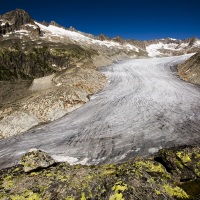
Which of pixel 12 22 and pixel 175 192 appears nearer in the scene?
pixel 175 192

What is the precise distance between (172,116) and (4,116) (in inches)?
536

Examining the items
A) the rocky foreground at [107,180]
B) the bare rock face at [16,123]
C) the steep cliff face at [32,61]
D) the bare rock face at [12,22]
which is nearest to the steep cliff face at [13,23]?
the bare rock face at [12,22]

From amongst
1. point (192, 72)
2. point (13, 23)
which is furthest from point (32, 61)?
point (192, 72)

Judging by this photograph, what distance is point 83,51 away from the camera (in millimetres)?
141125

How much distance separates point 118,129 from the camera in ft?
52.0

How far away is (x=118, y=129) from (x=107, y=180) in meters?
9.17

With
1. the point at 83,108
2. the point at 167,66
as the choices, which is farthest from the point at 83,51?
the point at 83,108

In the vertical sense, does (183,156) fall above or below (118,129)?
above

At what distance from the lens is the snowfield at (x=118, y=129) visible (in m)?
13.0

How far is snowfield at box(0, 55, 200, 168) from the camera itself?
1305 centimetres

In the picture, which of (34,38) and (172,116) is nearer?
(172,116)

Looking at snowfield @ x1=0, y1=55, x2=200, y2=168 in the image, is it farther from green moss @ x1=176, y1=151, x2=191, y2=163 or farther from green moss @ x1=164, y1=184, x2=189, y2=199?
green moss @ x1=164, y1=184, x2=189, y2=199

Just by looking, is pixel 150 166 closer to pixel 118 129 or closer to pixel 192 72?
pixel 118 129

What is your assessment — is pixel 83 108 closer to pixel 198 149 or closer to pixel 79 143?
pixel 79 143
